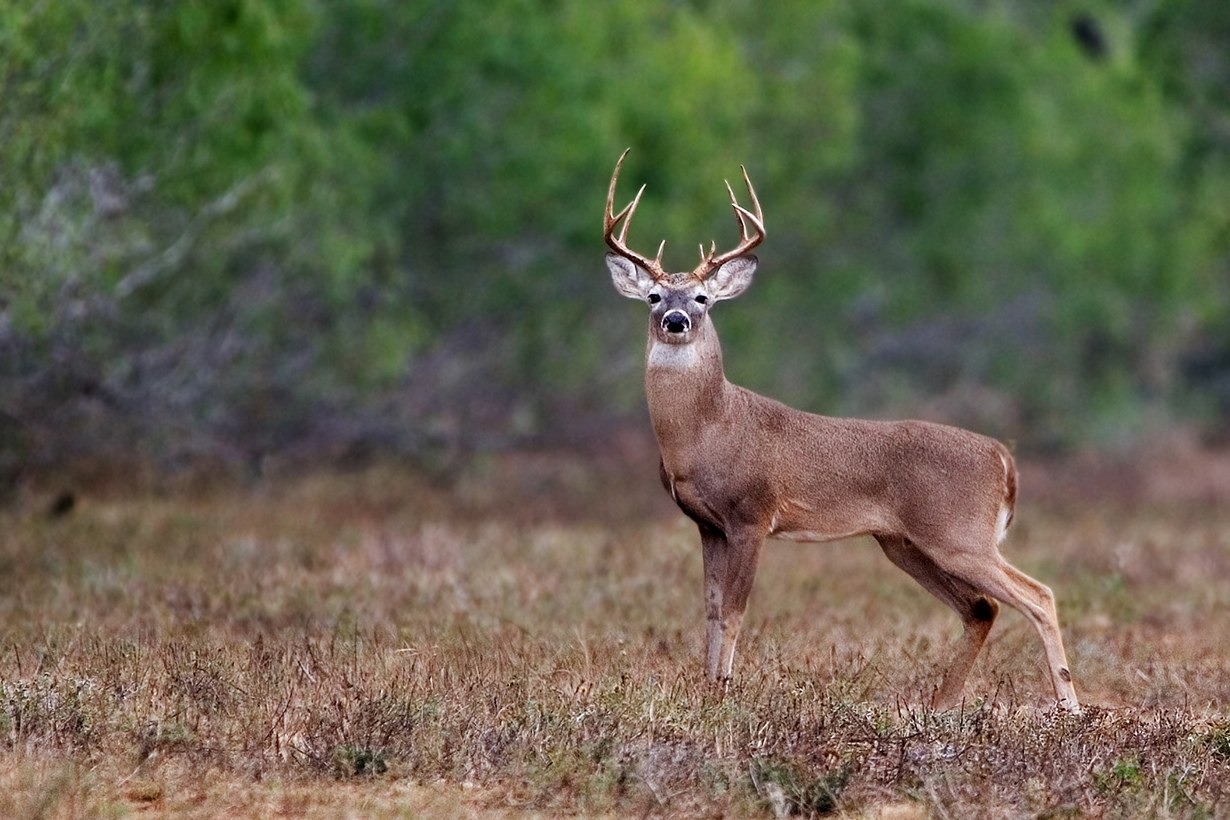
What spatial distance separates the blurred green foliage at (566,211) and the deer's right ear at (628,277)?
3.88m

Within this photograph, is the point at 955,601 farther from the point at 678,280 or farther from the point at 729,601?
the point at 678,280

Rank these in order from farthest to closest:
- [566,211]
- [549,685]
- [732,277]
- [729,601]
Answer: [566,211] < [732,277] < [729,601] < [549,685]

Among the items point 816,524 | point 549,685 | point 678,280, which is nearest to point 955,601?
point 816,524

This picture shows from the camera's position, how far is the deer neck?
389 inches

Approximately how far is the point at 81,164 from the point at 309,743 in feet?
23.2

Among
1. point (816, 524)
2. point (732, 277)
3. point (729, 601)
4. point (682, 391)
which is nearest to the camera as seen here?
point (729, 601)

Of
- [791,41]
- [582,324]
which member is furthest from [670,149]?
[791,41]

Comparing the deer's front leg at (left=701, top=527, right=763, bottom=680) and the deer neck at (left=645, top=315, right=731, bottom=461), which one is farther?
the deer neck at (left=645, top=315, right=731, bottom=461)

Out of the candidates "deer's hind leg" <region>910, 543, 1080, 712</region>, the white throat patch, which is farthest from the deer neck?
"deer's hind leg" <region>910, 543, 1080, 712</region>

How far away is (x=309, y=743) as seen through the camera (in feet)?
26.4

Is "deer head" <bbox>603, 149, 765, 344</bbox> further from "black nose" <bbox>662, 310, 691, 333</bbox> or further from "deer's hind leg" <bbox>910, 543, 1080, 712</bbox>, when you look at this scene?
"deer's hind leg" <bbox>910, 543, 1080, 712</bbox>

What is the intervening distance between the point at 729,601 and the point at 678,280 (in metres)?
1.56

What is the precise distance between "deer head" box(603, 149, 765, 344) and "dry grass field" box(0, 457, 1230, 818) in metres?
1.58

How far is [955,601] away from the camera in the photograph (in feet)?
33.3
